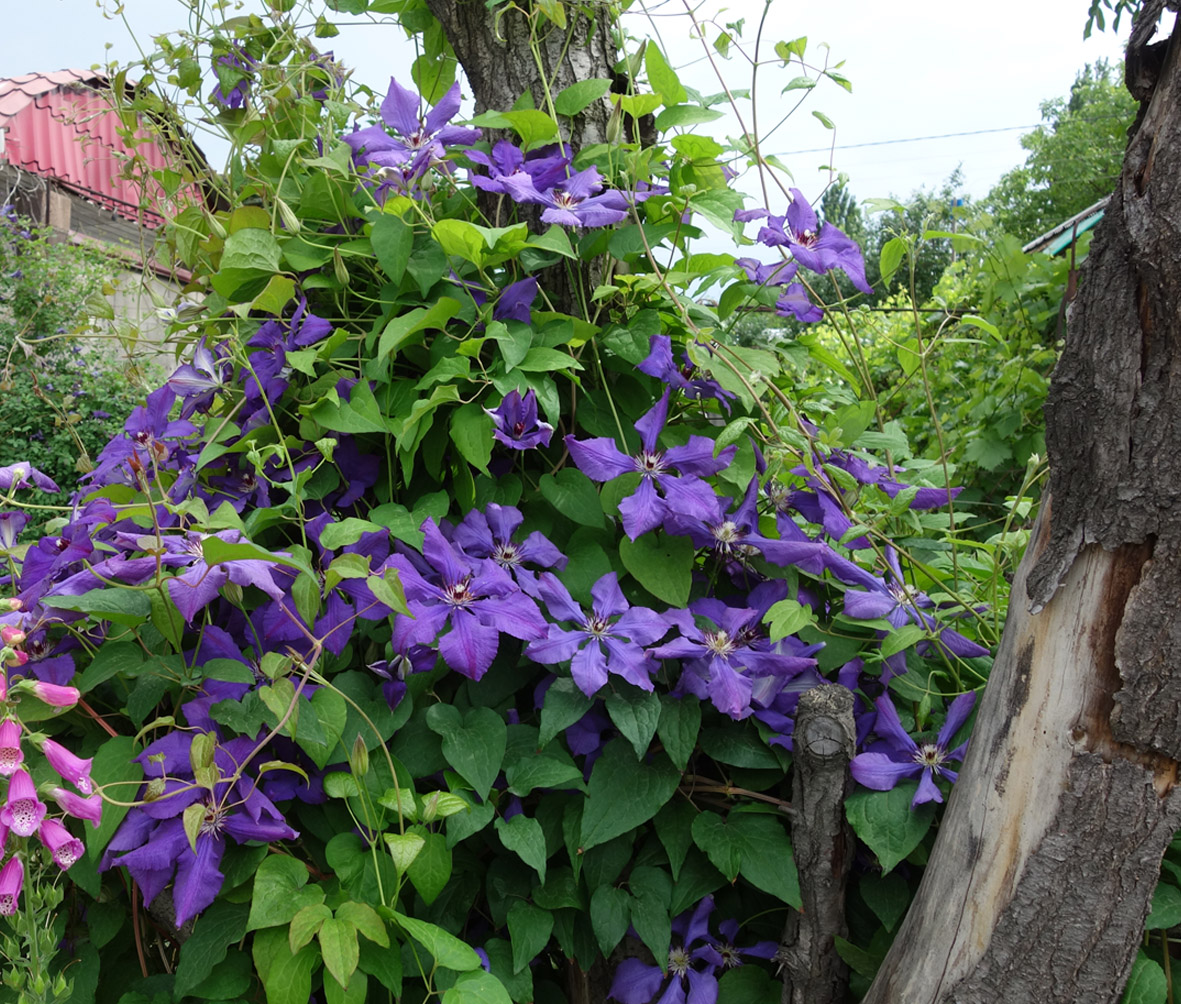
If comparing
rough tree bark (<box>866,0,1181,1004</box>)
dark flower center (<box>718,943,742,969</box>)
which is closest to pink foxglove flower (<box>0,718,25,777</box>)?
dark flower center (<box>718,943,742,969</box>)

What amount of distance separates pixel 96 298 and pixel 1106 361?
142cm

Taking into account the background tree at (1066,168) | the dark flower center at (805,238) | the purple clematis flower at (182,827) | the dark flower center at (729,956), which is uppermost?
the background tree at (1066,168)

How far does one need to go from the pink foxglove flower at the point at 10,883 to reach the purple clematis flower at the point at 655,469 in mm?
688

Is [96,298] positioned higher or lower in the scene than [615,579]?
higher

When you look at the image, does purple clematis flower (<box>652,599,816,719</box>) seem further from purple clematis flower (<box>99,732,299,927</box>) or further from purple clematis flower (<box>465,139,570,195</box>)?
purple clematis flower (<box>465,139,570,195</box>)

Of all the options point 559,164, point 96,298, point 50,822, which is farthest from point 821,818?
point 96,298

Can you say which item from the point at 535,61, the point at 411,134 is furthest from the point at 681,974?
the point at 535,61

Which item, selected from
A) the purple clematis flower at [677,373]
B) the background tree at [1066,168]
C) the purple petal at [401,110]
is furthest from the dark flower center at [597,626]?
the background tree at [1066,168]

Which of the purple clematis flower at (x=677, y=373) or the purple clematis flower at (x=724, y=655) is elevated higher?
the purple clematis flower at (x=677, y=373)

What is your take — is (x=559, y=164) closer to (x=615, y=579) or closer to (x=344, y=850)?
(x=615, y=579)

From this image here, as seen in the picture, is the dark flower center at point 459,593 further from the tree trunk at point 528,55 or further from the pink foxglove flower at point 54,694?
the tree trunk at point 528,55

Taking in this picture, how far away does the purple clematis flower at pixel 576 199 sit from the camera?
112 cm

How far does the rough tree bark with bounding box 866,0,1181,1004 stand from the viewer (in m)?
0.83

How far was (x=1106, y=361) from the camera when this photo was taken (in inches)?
33.4
